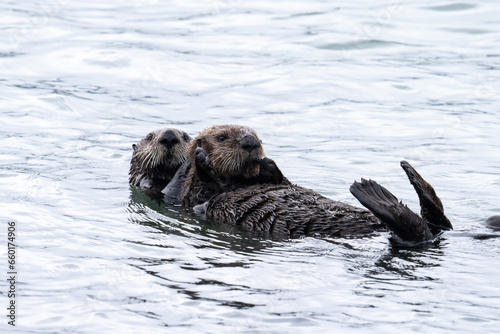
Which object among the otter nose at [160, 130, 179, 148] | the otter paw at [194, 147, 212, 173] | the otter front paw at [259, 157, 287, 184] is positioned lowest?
the otter front paw at [259, 157, 287, 184]

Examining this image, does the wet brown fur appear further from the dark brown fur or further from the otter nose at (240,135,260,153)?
the dark brown fur

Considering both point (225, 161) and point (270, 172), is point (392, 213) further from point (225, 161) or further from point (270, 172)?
point (225, 161)

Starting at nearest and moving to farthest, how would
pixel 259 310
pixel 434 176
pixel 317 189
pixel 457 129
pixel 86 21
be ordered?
1. pixel 259 310
2. pixel 317 189
3. pixel 434 176
4. pixel 457 129
5. pixel 86 21

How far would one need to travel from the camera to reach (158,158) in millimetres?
7371

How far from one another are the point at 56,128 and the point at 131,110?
1328 mm

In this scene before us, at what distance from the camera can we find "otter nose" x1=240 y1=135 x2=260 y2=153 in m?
6.52

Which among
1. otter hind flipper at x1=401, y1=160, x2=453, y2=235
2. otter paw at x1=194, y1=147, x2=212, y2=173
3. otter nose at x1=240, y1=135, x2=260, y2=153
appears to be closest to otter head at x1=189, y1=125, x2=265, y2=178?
otter nose at x1=240, y1=135, x2=260, y2=153

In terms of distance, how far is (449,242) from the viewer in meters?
5.70

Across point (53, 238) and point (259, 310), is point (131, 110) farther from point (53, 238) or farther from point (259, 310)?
point (259, 310)

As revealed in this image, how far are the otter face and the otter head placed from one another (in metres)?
0.47

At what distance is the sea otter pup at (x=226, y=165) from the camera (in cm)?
658

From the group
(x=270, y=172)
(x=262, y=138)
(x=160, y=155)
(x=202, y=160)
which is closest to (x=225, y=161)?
(x=202, y=160)

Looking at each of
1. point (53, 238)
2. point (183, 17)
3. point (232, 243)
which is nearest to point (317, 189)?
point (232, 243)

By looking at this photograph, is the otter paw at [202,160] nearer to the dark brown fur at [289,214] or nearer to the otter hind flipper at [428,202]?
the dark brown fur at [289,214]
